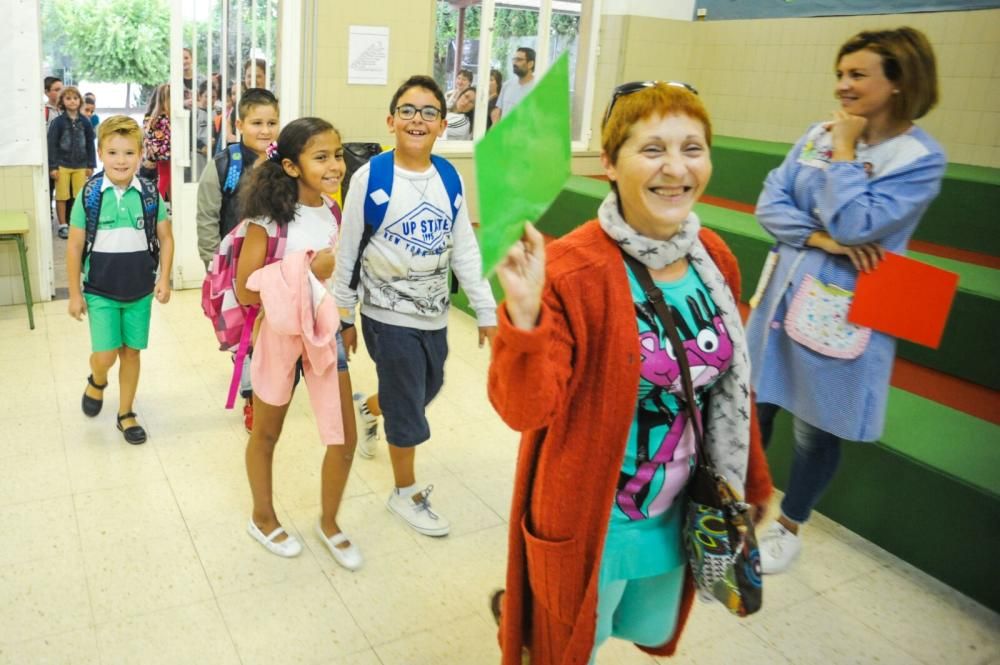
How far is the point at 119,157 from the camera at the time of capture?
299 cm

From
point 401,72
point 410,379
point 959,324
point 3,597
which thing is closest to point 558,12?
point 401,72

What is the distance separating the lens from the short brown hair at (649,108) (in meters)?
1.29

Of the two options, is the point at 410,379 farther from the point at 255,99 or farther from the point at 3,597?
the point at 255,99

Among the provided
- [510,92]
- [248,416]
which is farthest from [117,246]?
[510,92]

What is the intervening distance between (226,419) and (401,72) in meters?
2.85

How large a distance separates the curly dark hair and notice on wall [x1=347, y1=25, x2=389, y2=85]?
3.13 metres

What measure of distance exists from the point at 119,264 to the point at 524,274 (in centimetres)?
248

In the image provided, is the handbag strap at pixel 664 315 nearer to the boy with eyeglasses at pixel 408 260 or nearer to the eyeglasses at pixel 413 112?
the boy with eyeglasses at pixel 408 260

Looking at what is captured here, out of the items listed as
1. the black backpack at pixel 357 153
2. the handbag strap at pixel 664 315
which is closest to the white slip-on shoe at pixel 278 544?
the handbag strap at pixel 664 315

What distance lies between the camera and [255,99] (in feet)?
10.7

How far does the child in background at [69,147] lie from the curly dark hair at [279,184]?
4.93m

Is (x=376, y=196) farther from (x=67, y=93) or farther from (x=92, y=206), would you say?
(x=67, y=93)

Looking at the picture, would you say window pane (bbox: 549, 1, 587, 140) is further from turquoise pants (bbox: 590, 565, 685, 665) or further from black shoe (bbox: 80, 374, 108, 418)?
turquoise pants (bbox: 590, 565, 685, 665)

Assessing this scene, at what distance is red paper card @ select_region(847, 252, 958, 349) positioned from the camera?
2229 millimetres
